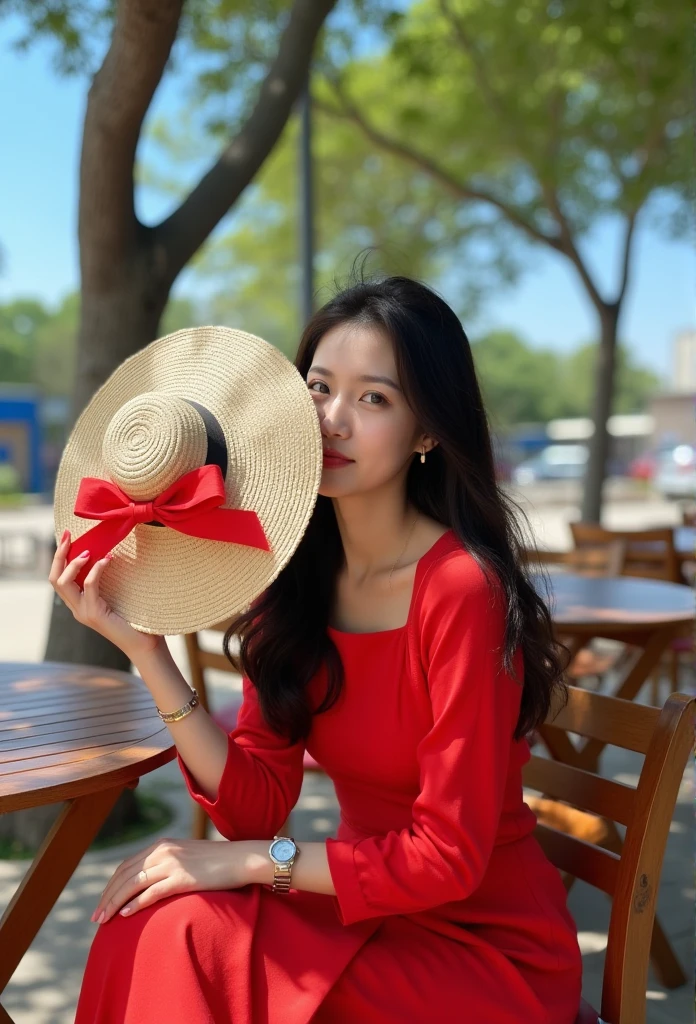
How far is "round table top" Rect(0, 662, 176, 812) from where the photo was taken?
5.41ft

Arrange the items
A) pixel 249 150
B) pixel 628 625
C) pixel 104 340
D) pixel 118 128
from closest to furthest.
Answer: pixel 628 625 < pixel 118 128 < pixel 104 340 < pixel 249 150

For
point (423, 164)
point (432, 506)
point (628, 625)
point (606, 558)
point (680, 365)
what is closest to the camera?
point (432, 506)

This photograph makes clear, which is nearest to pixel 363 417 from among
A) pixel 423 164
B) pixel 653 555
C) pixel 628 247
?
pixel 653 555

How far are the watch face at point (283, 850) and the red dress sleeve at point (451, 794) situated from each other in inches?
2.4

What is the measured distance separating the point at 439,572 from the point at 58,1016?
175 centimetres

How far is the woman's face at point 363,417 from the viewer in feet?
5.61

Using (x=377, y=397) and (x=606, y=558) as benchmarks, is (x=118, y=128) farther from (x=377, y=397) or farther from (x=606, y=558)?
(x=606, y=558)

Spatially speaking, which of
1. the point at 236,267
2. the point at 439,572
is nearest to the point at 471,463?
the point at 439,572

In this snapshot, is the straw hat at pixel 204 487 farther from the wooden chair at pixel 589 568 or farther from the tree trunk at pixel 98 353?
the wooden chair at pixel 589 568

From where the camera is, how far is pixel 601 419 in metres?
8.16

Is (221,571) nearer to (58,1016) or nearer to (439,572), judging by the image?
(439,572)

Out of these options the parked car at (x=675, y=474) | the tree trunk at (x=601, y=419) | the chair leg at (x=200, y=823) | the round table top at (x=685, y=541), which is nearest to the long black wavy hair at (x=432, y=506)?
the chair leg at (x=200, y=823)

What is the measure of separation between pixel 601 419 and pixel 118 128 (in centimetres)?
570

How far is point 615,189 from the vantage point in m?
9.62
